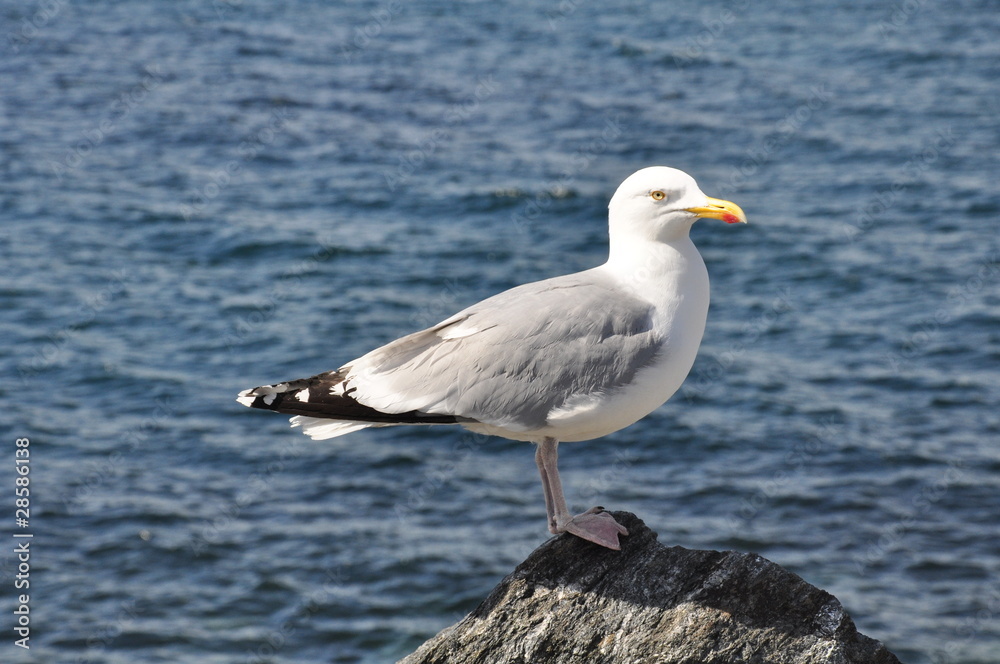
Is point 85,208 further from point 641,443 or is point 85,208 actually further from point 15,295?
point 641,443

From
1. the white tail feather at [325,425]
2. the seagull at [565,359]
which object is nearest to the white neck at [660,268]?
the seagull at [565,359]

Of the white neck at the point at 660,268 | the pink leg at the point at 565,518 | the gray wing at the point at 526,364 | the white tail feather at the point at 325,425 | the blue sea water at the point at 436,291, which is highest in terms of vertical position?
the white neck at the point at 660,268

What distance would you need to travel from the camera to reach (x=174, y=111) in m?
26.0

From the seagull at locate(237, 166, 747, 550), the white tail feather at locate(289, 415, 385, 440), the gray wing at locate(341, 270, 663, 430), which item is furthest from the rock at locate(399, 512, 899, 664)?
the white tail feather at locate(289, 415, 385, 440)

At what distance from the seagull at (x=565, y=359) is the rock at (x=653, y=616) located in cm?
28

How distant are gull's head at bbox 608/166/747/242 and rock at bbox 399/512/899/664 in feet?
6.12

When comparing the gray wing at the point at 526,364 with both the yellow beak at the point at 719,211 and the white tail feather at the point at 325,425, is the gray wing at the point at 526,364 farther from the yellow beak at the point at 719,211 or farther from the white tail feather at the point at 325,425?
the yellow beak at the point at 719,211

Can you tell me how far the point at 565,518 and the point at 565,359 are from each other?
1006mm

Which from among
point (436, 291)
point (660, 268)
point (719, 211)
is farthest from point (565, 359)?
point (436, 291)

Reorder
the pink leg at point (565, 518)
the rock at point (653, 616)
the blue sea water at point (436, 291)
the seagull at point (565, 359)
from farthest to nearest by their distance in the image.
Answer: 1. the blue sea water at point (436, 291)
2. the pink leg at point (565, 518)
3. the rock at point (653, 616)
4. the seagull at point (565, 359)

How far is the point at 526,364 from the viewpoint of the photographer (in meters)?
6.82

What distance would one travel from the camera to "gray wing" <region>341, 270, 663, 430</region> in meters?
6.74

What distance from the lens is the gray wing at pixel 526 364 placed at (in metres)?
6.74

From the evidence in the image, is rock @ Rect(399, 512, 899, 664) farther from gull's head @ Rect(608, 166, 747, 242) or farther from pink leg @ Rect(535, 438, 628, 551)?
gull's head @ Rect(608, 166, 747, 242)
